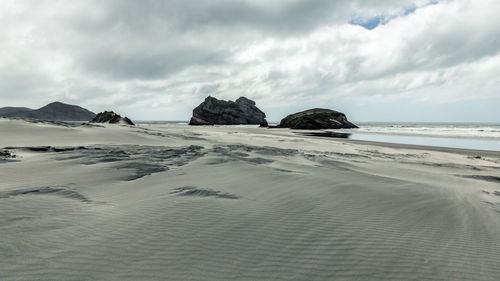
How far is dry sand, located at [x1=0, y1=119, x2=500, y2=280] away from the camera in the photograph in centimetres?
185

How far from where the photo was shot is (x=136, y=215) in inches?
105

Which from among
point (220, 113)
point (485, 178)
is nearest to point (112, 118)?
point (485, 178)

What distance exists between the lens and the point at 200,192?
367 centimetres

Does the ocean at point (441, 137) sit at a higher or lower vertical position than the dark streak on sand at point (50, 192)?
higher

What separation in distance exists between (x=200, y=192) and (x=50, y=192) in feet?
6.85

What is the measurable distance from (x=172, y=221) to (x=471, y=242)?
3260 millimetres

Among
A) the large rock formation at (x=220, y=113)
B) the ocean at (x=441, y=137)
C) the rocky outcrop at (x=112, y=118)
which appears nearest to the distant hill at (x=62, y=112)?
the large rock formation at (x=220, y=113)

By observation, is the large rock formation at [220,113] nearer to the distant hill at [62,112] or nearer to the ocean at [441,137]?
the ocean at [441,137]

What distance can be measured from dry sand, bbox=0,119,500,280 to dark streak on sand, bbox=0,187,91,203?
22mm

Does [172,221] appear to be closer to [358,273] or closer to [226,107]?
[358,273]

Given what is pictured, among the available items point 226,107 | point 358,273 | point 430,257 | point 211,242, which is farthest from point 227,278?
point 226,107

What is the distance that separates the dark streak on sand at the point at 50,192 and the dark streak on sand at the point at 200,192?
3.93ft

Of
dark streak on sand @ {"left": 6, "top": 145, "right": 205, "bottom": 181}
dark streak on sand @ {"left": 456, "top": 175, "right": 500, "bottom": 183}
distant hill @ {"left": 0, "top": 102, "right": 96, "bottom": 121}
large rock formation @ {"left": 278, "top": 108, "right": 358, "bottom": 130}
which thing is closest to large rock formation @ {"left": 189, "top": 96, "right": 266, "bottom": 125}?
large rock formation @ {"left": 278, "top": 108, "right": 358, "bottom": 130}

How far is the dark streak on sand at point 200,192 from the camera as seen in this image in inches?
139
